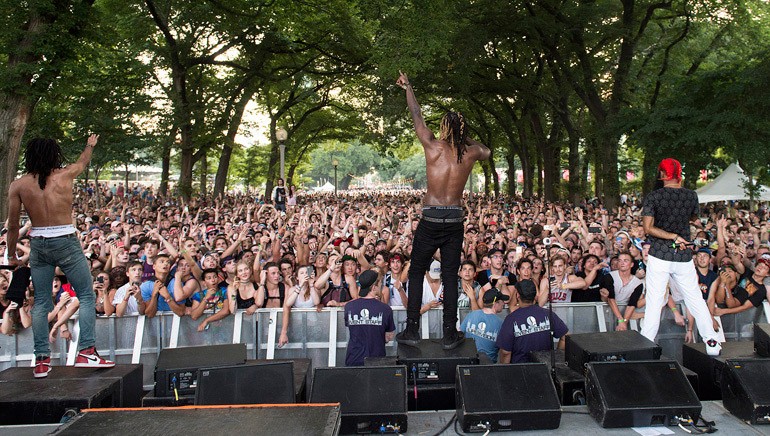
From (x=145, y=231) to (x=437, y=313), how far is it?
7440 mm

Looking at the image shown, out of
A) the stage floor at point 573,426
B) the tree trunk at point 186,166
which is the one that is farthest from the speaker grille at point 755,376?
the tree trunk at point 186,166

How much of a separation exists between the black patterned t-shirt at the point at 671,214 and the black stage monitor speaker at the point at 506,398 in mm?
1814

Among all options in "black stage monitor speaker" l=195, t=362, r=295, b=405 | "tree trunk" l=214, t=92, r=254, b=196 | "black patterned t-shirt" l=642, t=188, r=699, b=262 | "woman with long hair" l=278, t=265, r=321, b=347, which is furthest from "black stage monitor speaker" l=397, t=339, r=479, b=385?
"tree trunk" l=214, t=92, r=254, b=196

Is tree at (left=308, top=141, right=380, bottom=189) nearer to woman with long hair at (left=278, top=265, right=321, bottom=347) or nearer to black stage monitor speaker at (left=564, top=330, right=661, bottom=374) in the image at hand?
woman with long hair at (left=278, top=265, right=321, bottom=347)

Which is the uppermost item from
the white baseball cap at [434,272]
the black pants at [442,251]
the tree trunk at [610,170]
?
the tree trunk at [610,170]

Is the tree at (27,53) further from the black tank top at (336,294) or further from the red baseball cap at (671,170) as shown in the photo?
the red baseball cap at (671,170)

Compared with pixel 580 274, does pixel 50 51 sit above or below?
above

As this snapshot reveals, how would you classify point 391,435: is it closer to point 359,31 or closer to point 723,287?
point 723,287

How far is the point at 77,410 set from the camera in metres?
4.34

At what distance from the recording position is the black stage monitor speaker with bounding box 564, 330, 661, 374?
16.2ft

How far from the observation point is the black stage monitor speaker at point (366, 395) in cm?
429

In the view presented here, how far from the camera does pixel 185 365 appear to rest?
501 centimetres

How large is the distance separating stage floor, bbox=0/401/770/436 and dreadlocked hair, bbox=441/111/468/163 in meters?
2.14

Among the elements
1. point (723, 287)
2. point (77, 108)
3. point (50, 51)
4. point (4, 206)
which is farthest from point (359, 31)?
point (723, 287)
